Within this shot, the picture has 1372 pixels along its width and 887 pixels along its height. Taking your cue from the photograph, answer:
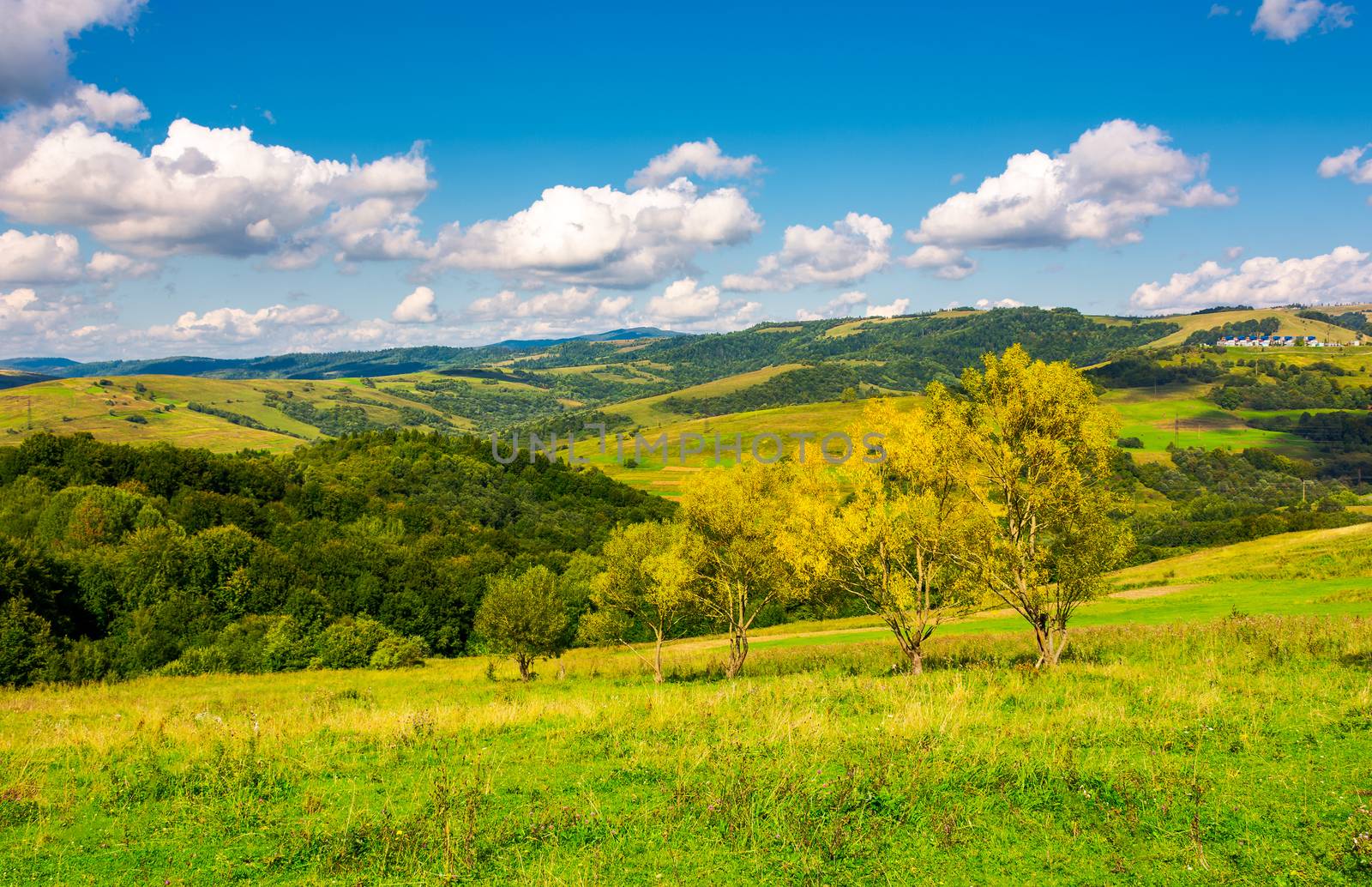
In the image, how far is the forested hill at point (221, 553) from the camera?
59.0 metres

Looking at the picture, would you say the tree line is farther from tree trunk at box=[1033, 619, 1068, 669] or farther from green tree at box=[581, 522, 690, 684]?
green tree at box=[581, 522, 690, 684]

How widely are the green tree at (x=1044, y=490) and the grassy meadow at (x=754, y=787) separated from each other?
5.29 metres

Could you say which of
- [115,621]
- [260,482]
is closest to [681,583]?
[115,621]

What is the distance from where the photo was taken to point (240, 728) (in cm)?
1428

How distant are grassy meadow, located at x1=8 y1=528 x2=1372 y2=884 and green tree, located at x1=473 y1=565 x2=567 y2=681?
26894 mm

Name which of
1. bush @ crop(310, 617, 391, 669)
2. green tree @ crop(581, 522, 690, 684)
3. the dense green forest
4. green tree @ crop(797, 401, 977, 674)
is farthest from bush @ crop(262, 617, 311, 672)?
the dense green forest

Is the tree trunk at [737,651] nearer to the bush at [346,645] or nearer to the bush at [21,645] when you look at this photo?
the bush at [346,645]

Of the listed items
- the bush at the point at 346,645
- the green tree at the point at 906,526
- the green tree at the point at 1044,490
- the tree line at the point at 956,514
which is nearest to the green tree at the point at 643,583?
the tree line at the point at 956,514

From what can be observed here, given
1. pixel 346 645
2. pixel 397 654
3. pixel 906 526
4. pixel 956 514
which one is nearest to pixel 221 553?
pixel 346 645

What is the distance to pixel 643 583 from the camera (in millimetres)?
40000

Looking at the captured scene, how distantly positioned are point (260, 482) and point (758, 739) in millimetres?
109175

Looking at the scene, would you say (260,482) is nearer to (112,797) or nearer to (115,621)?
(115,621)

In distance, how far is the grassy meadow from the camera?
795 centimetres

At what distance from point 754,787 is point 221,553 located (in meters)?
72.6
